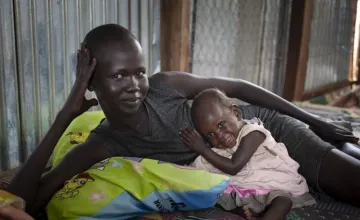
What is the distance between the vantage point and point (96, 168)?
162 centimetres

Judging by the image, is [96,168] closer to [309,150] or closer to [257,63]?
[309,150]

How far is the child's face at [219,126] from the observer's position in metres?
1.79

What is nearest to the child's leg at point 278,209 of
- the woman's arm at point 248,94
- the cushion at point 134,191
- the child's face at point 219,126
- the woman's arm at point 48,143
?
the cushion at point 134,191

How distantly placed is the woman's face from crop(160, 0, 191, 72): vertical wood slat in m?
1.63

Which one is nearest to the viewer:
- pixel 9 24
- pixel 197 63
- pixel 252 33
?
pixel 9 24

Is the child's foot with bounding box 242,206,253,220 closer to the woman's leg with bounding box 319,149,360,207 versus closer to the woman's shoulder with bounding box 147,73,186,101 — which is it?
the woman's leg with bounding box 319,149,360,207

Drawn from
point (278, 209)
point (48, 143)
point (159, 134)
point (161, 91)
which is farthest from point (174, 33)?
point (278, 209)

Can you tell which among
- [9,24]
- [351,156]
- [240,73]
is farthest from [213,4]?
[351,156]

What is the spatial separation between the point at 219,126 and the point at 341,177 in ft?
1.81

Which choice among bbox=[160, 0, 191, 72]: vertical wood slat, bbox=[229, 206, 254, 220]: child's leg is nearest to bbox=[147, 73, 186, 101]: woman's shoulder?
bbox=[229, 206, 254, 220]: child's leg

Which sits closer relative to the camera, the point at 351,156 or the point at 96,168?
the point at 96,168

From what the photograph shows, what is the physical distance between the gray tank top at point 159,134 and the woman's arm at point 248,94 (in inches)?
3.4

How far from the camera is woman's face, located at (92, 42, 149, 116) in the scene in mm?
1577

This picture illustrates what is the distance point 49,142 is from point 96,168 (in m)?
0.21
